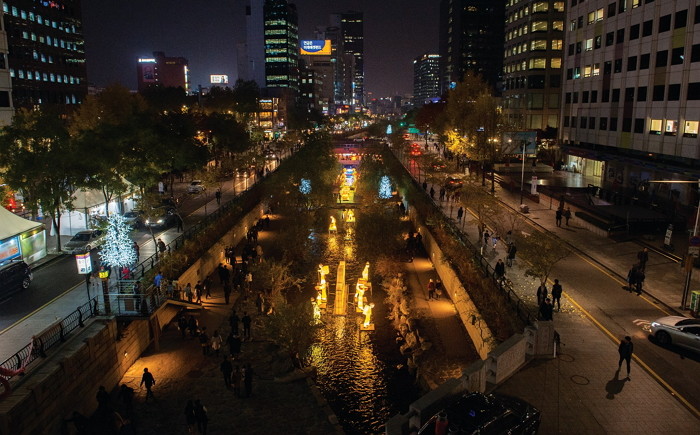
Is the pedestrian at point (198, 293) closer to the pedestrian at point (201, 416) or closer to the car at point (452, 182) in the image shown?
the pedestrian at point (201, 416)

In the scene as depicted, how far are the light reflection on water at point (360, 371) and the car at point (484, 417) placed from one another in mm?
5477

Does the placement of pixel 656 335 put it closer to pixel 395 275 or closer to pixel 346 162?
pixel 395 275

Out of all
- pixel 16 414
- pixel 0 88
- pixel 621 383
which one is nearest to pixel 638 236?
pixel 621 383

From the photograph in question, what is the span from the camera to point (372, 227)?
36.8 m

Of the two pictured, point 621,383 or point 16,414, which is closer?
point 16,414

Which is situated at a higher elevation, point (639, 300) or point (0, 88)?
point (0, 88)

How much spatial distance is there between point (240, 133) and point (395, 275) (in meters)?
46.4

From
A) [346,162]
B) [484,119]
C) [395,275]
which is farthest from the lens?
[346,162]

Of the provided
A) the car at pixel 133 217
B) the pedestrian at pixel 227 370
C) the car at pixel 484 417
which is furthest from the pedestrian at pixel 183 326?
the car at pixel 133 217

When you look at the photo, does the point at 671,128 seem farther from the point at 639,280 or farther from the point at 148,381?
the point at 148,381

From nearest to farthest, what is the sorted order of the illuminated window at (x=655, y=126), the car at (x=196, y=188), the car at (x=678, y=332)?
the car at (x=678, y=332), the illuminated window at (x=655, y=126), the car at (x=196, y=188)

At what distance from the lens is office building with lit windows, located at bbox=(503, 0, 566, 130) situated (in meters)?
90.1

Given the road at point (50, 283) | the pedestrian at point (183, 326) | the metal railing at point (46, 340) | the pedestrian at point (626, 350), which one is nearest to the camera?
the pedestrian at point (626, 350)

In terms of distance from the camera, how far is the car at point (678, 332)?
60.8 ft
